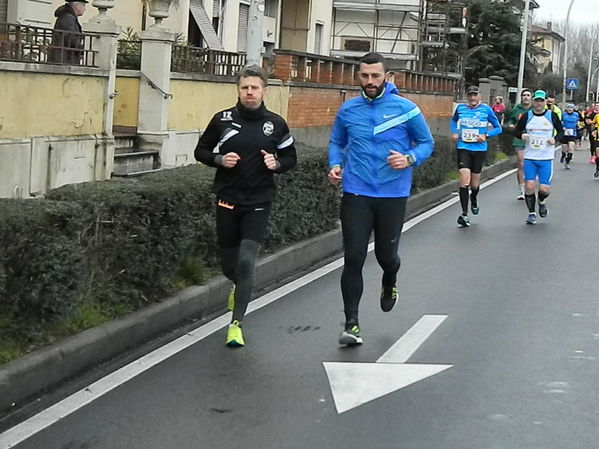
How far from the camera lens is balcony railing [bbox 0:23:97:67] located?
13219 mm

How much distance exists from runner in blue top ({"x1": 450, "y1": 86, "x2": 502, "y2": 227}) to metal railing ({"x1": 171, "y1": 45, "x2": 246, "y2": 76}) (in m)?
3.53

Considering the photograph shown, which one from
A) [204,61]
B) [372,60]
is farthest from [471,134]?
[372,60]

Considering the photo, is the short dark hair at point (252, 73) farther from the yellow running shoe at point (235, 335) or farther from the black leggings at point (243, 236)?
the yellow running shoe at point (235, 335)

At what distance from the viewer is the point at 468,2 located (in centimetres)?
6141

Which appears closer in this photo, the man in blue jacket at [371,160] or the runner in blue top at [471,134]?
the man in blue jacket at [371,160]

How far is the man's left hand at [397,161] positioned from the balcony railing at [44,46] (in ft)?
20.8

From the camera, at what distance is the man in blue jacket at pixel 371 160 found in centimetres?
817

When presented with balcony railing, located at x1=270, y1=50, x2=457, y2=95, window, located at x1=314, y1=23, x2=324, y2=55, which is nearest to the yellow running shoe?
balcony railing, located at x1=270, y1=50, x2=457, y2=95

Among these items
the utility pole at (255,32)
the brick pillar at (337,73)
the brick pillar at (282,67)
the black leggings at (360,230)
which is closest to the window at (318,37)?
the brick pillar at (337,73)

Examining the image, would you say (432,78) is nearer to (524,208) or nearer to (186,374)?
(524,208)

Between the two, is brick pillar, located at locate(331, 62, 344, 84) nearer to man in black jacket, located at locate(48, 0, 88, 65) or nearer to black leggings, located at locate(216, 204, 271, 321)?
man in black jacket, located at locate(48, 0, 88, 65)

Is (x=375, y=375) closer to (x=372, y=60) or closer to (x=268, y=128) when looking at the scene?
(x=268, y=128)

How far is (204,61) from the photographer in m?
19.3

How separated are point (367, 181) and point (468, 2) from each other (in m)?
54.9
